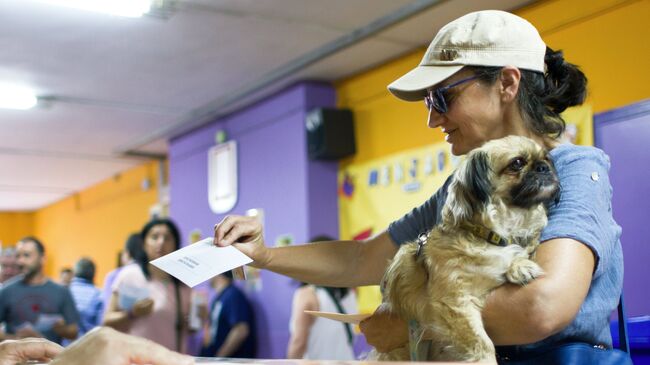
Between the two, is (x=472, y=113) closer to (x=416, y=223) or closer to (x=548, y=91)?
(x=548, y=91)

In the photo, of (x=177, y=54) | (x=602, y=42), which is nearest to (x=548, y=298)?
(x=602, y=42)

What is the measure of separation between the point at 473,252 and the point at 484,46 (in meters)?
0.45

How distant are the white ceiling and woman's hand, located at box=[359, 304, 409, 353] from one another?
10.7ft

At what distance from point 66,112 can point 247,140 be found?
1.85 metres

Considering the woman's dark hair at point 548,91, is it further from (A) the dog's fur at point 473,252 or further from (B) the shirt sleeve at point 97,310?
(B) the shirt sleeve at point 97,310

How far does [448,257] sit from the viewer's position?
1660mm

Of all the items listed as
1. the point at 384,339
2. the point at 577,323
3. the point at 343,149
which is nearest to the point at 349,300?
the point at 343,149

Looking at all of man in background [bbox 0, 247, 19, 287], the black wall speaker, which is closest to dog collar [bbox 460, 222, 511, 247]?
the black wall speaker

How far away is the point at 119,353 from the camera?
3.14ft

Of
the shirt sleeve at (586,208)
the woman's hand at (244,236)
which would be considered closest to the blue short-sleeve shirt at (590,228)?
the shirt sleeve at (586,208)

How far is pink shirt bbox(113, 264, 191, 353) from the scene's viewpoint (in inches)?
181

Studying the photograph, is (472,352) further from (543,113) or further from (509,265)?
(543,113)

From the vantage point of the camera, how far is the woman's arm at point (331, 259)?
206 cm

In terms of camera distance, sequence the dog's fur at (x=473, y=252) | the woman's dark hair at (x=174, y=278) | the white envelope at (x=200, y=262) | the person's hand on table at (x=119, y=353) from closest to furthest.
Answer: the person's hand on table at (x=119, y=353), the dog's fur at (x=473, y=252), the white envelope at (x=200, y=262), the woman's dark hair at (x=174, y=278)
